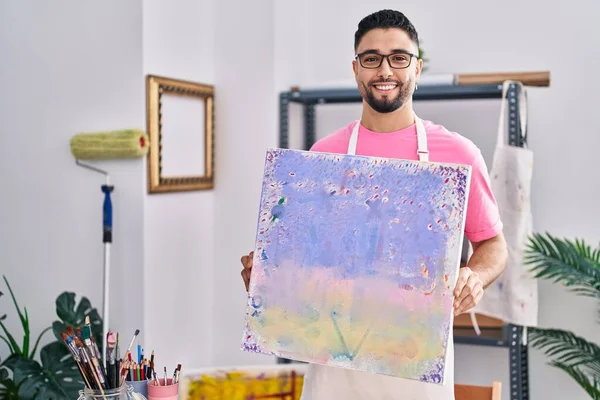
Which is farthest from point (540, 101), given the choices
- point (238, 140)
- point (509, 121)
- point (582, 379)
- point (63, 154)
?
point (63, 154)

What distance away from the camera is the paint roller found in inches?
104

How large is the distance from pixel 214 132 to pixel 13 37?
2.66 feet

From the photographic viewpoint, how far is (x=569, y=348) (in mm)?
2703

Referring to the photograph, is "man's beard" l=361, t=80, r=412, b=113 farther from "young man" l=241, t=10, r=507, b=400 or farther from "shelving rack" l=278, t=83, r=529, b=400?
"shelving rack" l=278, t=83, r=529, b=400

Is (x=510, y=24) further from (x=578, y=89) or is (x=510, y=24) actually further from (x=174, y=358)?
(x=174, y=358)

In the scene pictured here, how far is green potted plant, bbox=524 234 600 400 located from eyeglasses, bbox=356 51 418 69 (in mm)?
1322

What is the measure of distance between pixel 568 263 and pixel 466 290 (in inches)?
54.9

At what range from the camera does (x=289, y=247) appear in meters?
1.40

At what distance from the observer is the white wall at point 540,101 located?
287 centimetres

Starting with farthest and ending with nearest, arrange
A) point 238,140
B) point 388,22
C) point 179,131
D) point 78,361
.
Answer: point 238,140
point 179,131
point 388,22
point 78,361

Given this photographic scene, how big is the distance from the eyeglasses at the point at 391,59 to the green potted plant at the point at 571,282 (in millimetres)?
1322

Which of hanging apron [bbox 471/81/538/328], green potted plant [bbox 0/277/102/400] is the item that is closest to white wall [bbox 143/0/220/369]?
green potted plant [bbox 0/277/102/400]

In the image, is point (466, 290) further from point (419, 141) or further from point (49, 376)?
point (49, 376)

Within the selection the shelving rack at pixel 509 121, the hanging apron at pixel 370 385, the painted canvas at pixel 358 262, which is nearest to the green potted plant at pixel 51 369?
the shelving rack at pixel 509 121
